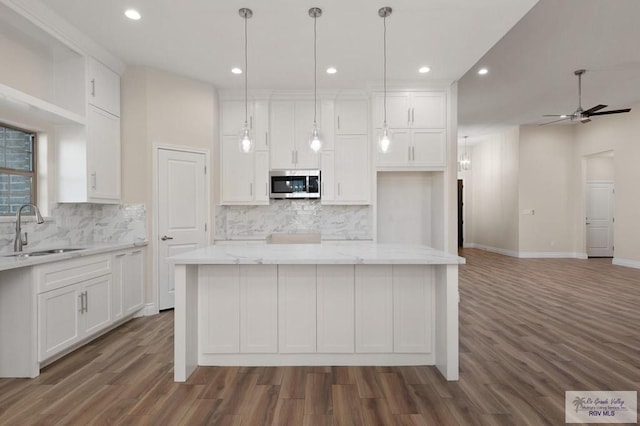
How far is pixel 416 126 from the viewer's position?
455 cm

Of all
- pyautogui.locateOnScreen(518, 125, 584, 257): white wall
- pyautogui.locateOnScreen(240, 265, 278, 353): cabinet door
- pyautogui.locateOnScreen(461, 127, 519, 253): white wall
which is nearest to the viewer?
pyautogui.locateOnScreen(240, 265, 278, 353): cabinet door

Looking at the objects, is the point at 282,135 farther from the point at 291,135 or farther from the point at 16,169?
the point at 16,169

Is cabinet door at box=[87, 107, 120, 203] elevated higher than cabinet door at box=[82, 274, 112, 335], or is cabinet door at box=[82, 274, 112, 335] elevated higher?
cabinet door at box=[87, 107, 120, 203]

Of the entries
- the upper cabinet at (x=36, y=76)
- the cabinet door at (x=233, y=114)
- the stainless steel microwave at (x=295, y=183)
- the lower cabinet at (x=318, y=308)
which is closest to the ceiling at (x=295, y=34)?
the upper cabinet at (x=36, y=76)

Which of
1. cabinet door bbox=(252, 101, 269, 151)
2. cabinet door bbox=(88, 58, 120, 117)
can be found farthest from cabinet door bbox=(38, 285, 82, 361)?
cabinet door bbox=(252, 101, 269, 151)

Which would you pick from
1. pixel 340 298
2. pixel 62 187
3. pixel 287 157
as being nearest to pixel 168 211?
pixel 62 187

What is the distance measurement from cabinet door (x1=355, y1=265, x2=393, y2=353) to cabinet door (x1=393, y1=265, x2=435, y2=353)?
1.9 inches

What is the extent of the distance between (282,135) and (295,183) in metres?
0.73

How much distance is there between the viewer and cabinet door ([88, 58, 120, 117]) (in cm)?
350

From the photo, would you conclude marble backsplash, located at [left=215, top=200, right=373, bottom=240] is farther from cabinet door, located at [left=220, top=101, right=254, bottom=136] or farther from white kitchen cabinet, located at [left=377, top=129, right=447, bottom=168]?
cabinet door, located at [left=220, top=101, right=254, bottom=136]

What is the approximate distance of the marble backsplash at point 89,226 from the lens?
3.31 metres

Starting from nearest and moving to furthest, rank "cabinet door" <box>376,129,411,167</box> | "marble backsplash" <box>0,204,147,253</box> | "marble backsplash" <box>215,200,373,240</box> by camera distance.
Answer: "marble backsplash" <box>0,204,147,253</box> < "cabinet door" <box>376,129,411,167</box> < "marble backsplash" <box>215,200,373,240</box>

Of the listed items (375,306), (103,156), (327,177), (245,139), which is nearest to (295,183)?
(327,177)

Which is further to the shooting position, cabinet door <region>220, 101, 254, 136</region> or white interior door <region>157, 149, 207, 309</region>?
cabinet door <region>220, 101, 254, 136</region>
